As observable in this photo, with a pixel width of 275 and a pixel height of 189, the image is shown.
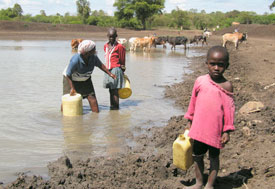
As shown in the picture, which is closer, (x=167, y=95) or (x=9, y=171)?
(x=9, y=171)

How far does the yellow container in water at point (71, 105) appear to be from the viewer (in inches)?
242

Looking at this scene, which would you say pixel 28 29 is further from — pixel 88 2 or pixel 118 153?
pixel 118 153

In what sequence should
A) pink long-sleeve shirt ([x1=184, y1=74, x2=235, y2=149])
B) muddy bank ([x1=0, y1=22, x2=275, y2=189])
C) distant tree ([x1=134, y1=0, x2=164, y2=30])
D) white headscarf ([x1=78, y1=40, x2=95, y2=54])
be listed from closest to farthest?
pink long-sleeve shirt ([x1=184, y1=74, x2=235, y2=149])
muddy bank ([x1=0, y1=22, x2=275, y2=189])
white headscarf ([x1=78, y1=40, x2=95, y2=54])
distant tree ([x1=134, y1=0, x2=164, y2=30])

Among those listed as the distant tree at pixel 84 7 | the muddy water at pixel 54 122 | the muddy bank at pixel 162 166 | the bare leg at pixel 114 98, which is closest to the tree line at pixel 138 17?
the distant tree at pixel 84 7

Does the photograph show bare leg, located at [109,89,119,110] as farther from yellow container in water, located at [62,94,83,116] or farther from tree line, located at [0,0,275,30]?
tree line, located at [0,0,275,30]

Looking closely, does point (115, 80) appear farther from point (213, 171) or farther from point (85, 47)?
point (213, 171)

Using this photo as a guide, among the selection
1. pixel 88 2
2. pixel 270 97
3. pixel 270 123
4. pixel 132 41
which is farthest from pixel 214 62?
pixel 88 2

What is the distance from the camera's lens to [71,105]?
244 inches

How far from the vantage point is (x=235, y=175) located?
3.47 metres

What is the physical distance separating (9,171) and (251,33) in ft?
137

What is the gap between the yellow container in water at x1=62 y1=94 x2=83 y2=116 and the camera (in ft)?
20.1

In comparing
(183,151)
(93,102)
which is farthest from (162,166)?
(93,102)

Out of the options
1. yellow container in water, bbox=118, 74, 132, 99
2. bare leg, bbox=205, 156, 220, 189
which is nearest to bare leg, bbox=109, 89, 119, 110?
yellow container in water, bbox=118, 74, 132, 99

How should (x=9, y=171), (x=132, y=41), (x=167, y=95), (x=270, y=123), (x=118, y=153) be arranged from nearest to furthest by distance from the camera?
(x=9, y=171) < (x=118, y=153) < (x=270, y=123) < (x=167, y=95) < (x=132, y=41)
